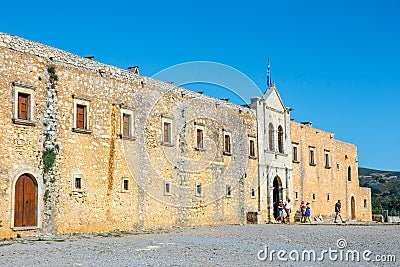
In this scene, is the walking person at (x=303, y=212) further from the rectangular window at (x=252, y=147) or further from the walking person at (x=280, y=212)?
the rectangular window at (x=252, y=147)

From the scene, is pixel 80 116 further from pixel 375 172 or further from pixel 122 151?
pixel 375 172

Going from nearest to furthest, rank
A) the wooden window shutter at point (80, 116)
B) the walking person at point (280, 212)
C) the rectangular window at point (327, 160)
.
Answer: the wooden window shutter at point (80, 116), the walking person at point (280, 212), the rectangular window at point (327, 160)

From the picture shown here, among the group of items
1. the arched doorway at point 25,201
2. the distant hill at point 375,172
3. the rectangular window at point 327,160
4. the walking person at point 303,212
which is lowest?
the walking person at point 303,212

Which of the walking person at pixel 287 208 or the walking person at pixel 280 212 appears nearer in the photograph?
the walking person at pixel 280 212

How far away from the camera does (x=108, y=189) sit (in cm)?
2133

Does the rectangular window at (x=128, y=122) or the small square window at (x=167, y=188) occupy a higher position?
the rectangular window at (x=128, y=122)

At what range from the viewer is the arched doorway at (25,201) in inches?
706

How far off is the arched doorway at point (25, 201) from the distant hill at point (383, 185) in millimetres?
52866

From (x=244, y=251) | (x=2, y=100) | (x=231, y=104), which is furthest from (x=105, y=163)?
(x=231, y=104)

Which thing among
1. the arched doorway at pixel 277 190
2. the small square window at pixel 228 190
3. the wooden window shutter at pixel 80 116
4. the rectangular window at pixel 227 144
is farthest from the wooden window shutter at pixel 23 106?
the arched doorway at pixel 277 190

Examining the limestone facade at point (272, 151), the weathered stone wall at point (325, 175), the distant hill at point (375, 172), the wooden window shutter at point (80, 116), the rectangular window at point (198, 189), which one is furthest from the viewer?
the distant hill at point (375, 172)

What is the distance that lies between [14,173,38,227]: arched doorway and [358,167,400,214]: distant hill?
52866 millimetres

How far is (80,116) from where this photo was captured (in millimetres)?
20469

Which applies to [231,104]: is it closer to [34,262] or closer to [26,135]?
[26,135]
